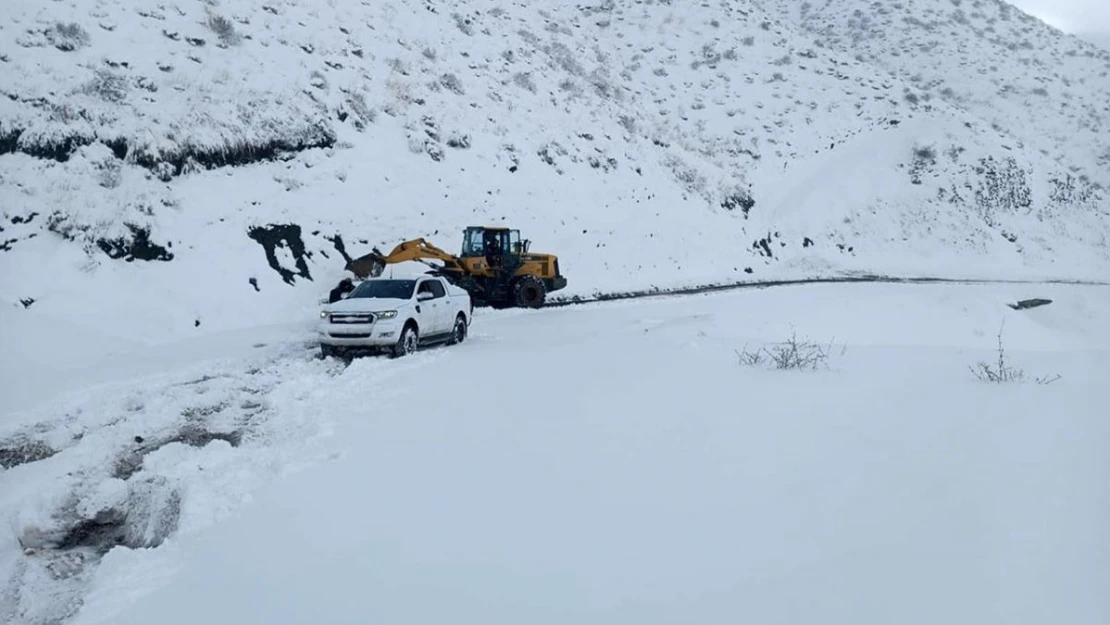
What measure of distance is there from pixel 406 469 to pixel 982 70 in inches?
2791

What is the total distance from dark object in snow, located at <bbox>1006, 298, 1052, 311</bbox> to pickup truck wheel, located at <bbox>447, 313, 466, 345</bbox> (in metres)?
19.9

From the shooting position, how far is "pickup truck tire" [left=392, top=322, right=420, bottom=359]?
14008mm

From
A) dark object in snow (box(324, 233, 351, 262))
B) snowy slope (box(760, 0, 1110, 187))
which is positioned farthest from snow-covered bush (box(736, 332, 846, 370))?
snowy slope (box(760, 0, 1110, 187))

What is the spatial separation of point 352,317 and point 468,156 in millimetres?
14720

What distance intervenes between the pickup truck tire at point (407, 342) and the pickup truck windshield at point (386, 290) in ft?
2.15

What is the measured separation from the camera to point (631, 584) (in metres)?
4.58

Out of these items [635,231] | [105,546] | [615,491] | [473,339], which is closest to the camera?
[105,546]

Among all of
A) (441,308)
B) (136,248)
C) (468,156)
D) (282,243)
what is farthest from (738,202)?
(136,248)

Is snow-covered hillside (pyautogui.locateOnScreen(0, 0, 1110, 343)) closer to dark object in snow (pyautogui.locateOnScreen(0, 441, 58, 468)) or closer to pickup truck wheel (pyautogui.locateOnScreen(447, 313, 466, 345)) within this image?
pickup truck wheel (pyautogui.locateOnScreen(447, 313, 466, 345))

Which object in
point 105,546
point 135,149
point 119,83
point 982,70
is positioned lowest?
point 105,546

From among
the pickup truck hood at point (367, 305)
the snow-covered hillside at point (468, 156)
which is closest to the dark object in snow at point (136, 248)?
the snow-covered hillside at point (468, 156)

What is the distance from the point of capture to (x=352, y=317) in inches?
542

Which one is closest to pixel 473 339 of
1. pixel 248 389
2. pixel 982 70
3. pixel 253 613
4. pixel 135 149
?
pixel 248 389

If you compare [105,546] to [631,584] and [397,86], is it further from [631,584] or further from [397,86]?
[397,86]
